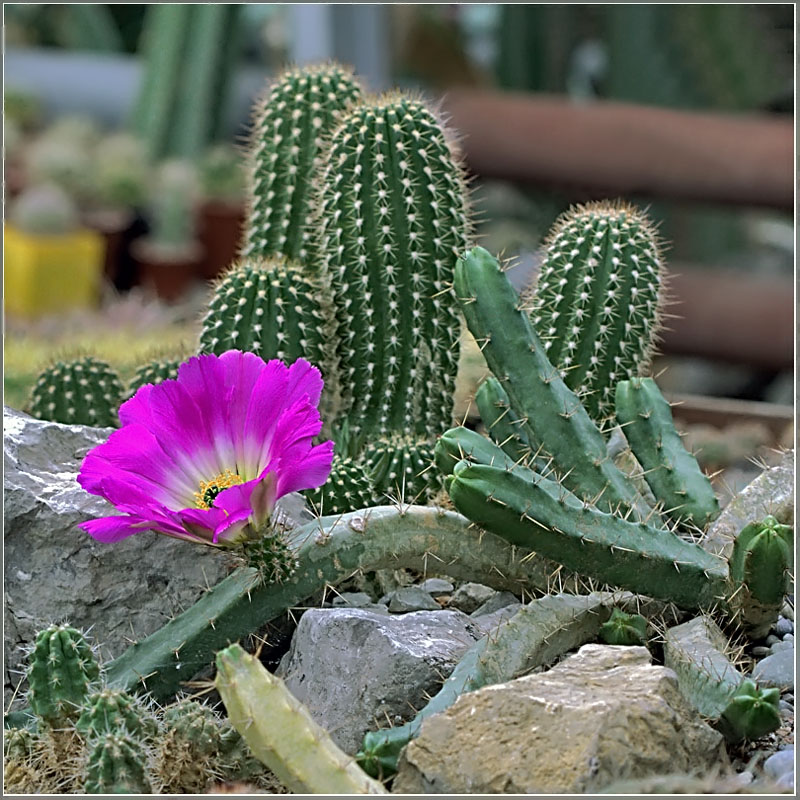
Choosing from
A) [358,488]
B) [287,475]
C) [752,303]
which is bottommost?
[752,303]

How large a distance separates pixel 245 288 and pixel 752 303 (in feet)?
10.7

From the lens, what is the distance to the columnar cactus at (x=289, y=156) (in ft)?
6.30

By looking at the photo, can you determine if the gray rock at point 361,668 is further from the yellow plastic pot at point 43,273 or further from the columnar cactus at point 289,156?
the yellow plastic pot at point 43,273

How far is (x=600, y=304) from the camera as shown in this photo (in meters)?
1.70

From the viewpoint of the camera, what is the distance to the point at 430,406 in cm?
175

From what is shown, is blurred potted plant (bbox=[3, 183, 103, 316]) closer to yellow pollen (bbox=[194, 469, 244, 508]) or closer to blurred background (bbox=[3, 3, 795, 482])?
blurred background (bbox=[3, 3, 795, 482])

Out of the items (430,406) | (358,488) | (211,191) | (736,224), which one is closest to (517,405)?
(358,488)

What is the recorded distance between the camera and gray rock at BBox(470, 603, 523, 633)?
4.40ft

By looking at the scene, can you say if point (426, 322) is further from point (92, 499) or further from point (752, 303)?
point (752, 303)

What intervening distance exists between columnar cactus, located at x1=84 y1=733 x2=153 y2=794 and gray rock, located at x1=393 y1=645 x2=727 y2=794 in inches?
9.2

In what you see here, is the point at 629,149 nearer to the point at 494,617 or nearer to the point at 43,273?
the point at 43,273

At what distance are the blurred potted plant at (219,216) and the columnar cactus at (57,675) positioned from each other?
4.01 meters

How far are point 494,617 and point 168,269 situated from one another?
3.91m

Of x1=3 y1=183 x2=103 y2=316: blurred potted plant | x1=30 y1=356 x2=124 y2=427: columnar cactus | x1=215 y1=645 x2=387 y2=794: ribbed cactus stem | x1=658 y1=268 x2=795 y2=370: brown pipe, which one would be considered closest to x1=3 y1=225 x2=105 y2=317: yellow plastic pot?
x1=3 y1=183 x2=103 y2=316: blurred potted plant
